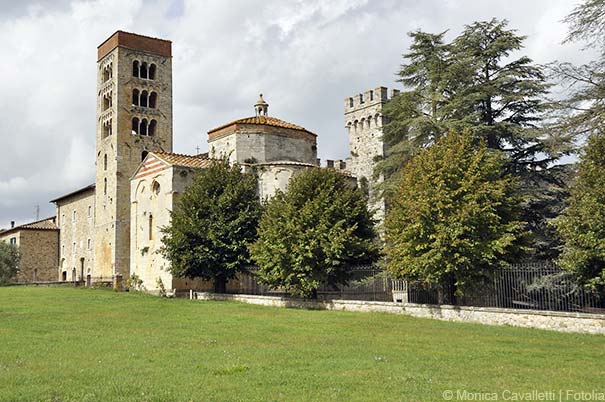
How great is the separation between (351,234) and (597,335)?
12.2m

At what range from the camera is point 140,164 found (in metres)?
42.6

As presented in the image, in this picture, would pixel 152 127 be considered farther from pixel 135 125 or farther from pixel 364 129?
pixel 364 129

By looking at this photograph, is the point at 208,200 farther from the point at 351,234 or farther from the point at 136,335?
the point at 136,335

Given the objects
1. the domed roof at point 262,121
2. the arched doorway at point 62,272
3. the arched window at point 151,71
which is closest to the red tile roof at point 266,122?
the domed roof at point 262,121

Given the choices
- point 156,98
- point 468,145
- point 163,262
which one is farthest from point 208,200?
point 156,98

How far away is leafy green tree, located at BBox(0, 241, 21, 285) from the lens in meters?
50.7

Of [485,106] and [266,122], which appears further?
[266,122]

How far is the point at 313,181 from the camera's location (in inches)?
1126

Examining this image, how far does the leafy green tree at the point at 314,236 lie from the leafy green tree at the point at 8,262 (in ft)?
104

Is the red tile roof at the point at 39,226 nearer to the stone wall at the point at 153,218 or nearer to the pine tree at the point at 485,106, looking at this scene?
the stone wall at the point at 153,218

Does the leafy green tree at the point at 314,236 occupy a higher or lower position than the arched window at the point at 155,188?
lower

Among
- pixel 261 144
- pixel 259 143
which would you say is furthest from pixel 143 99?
pixel 261 144

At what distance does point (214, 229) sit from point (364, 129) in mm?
25761

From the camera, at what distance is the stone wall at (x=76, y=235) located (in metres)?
51.9
